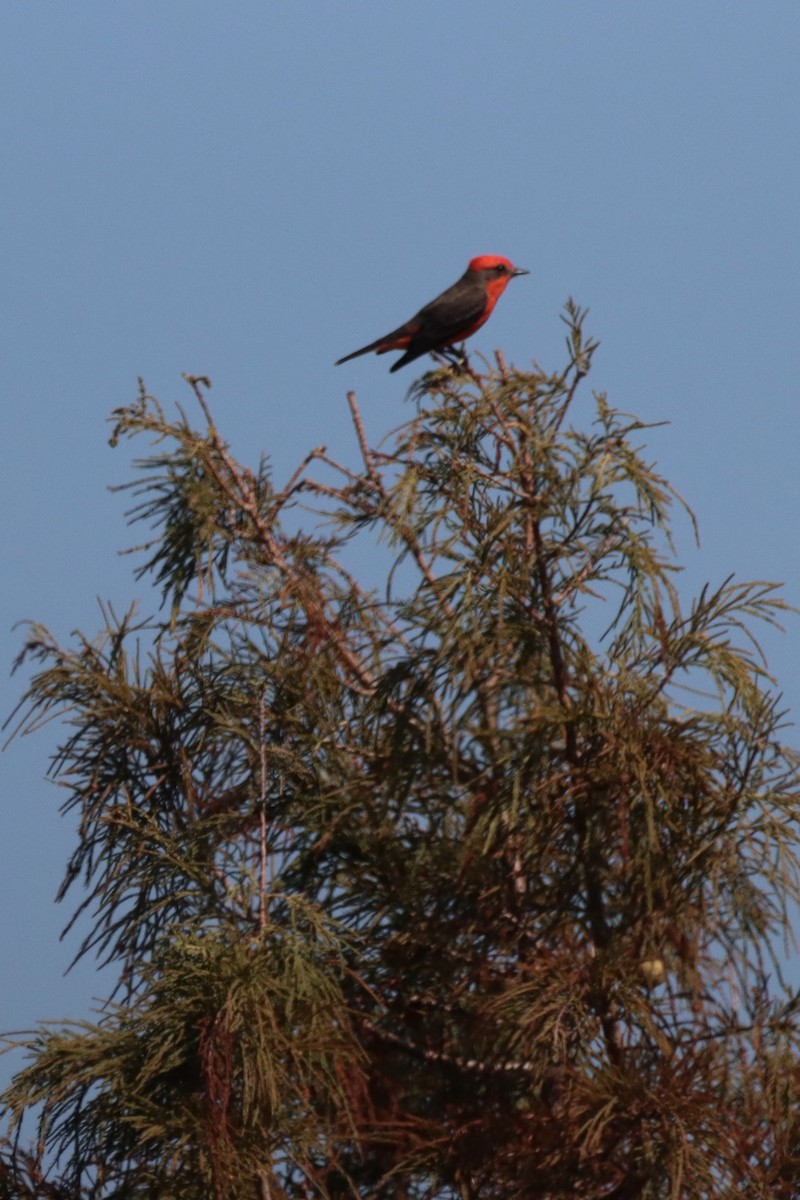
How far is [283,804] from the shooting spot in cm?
577

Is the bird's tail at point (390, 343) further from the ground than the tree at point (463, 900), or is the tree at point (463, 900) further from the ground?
the bird's tail at point (390, 343)

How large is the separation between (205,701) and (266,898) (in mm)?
941

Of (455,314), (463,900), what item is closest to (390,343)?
(455,314)

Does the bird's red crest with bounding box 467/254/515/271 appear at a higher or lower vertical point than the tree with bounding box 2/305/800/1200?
higher

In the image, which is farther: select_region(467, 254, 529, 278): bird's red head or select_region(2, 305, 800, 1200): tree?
select_region(467, 254, 529, 278): bird's red head

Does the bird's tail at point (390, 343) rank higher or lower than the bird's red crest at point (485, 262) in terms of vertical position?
lower

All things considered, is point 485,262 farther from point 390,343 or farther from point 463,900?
point 463,900

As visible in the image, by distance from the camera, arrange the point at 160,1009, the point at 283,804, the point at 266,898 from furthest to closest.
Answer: the point at 283,804, the point at 266,898, the point at 160,1009

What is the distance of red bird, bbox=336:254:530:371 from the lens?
21.9 ft

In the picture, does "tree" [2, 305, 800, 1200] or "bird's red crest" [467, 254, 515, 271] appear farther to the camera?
"bird's red crest" [467, 254, 515, 271]

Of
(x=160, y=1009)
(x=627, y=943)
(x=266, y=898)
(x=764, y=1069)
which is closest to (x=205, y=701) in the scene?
(x=266, y=898)

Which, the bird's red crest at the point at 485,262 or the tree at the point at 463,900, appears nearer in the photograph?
the tree at the point at 463,900

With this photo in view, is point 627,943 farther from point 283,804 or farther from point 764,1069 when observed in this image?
point 283,804

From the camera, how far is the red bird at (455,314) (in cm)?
668
